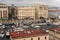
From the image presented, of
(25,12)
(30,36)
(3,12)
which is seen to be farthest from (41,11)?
(30,36)

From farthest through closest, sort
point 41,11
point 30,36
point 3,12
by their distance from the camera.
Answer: point 41,11, point 3,12, point 30,36

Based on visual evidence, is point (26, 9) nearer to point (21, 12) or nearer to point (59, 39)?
point (21, 12)

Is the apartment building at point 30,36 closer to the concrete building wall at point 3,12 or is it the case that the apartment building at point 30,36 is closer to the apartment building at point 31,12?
the concrete building wall at point 3,12

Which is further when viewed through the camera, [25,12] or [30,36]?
[25,12]

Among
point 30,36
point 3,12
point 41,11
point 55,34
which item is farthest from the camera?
point 41,11

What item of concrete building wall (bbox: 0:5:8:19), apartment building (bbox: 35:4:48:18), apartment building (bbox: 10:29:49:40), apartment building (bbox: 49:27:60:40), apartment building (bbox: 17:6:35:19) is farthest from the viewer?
apartment building (bbox: 35:4:48:18)

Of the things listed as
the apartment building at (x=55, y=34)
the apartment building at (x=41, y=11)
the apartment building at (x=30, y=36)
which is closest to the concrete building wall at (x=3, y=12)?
the apartment building at (x=41, y=11)

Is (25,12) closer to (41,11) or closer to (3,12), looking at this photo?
(41,11)

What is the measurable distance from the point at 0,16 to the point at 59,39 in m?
12.0

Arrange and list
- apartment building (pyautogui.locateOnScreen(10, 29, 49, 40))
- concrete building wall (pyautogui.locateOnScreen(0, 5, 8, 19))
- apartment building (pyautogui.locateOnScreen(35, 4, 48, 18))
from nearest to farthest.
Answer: apartment building (pyautogui.locateOnScreen(10, 29, 49, 40))
concrete building wall (pyautogui.locateOnScreen(0, 5, 8, 19))
apartment building (pyautogui.locateOnScreen(35, 4, 48, 18))

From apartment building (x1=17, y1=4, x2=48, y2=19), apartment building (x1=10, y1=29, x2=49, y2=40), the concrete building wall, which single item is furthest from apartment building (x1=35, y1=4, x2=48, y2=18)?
apartment building (x1=10, y1=29, x2=49, y2=40)

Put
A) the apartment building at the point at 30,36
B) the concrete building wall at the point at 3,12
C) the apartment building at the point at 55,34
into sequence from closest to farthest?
the apartment building at the point at 30,36 < the apartment building at the point at 55,34 < the concrete building wall at the point at 3,12

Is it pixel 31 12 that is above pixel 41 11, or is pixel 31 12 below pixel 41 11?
below

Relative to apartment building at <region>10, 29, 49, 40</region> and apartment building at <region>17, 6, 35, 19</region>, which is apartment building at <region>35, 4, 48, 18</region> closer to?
apartment building at <region>17, 6, 35, 19</region>
